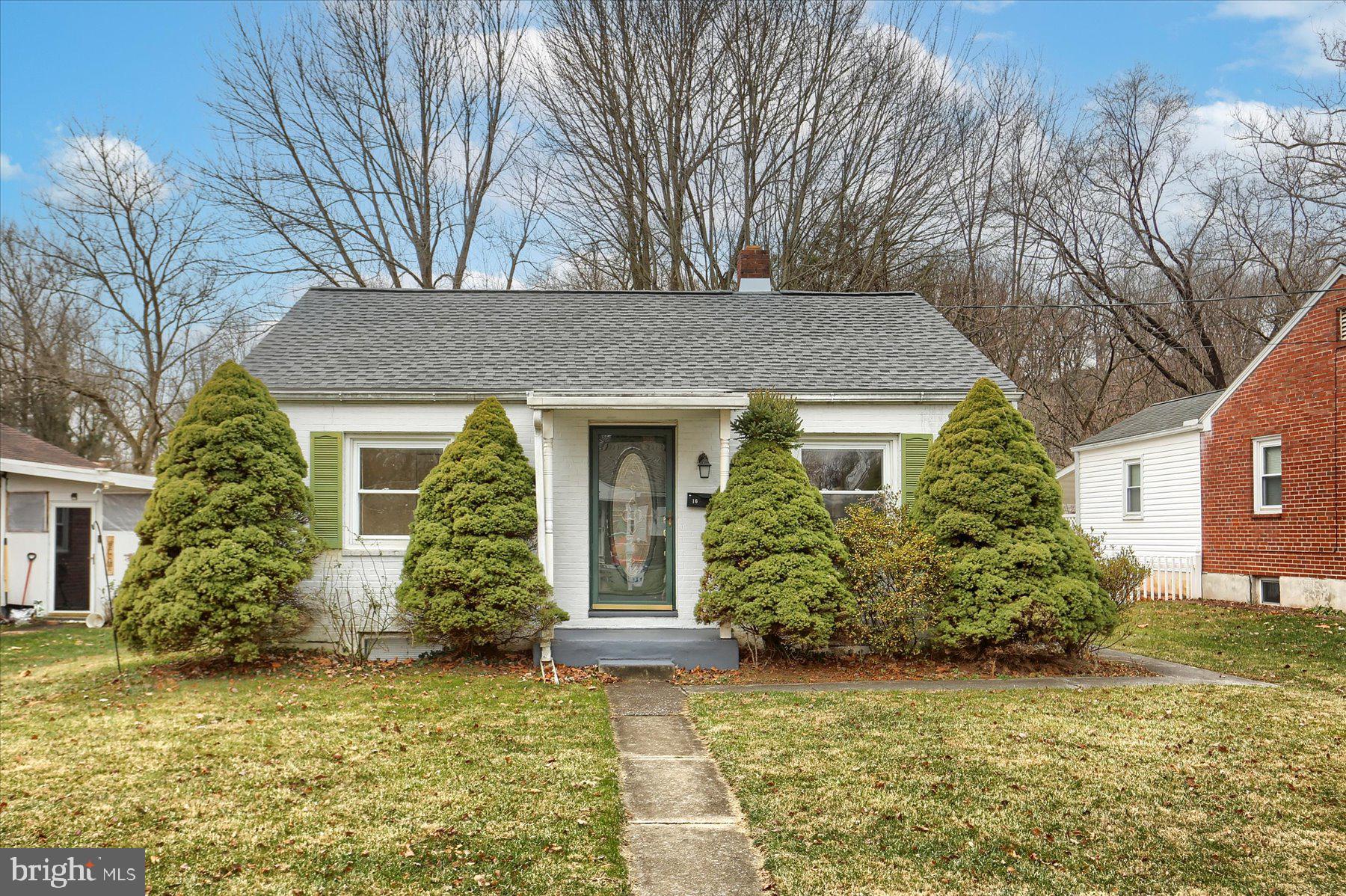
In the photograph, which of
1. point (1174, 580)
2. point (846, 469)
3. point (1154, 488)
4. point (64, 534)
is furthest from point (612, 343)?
point (1154, 488)

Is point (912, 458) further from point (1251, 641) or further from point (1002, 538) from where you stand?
point (1251, 641)

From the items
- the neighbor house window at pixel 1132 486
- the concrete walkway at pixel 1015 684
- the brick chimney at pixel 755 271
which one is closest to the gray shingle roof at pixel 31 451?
the brick chimney at pixel 755 271

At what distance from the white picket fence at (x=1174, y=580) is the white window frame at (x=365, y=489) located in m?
13.4

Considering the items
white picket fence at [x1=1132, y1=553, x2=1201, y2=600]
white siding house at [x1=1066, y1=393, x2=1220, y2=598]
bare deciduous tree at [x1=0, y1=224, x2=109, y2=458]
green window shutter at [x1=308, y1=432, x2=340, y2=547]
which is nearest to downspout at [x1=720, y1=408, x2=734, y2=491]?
green window shutter at [x1=308, y1=432, x2=340, y2=547]

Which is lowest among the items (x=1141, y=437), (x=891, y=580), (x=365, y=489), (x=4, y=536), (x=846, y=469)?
(x=891, y=580)

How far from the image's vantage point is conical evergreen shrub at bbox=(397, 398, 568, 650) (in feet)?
30.8

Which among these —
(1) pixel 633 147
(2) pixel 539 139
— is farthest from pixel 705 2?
(2) pixel 539 139

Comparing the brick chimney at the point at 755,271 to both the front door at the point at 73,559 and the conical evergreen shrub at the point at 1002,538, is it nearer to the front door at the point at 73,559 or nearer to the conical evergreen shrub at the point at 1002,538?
the conical evergreen shrub at the point at 1002,538

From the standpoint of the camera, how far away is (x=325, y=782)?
5.67 meters

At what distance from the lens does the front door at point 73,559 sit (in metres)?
15.3

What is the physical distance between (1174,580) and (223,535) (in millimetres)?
16308

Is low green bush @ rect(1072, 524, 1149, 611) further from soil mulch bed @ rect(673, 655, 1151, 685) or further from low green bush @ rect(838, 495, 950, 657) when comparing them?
low green bush @ rect(838, 495, 950, 657)

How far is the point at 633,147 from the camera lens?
22.5 m

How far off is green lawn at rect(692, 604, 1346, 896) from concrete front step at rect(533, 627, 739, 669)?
4.25ft
